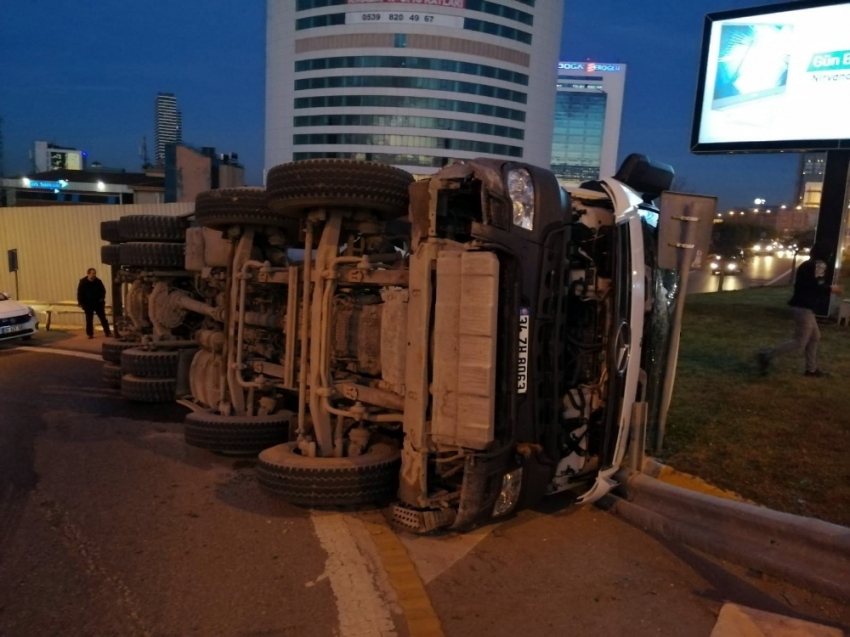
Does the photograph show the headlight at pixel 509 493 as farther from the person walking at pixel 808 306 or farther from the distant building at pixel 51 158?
the distant building at pixel 51 158

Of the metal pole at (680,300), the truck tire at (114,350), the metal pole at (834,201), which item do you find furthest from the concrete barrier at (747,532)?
the metal pole at (834,201)

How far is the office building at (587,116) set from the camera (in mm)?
124812

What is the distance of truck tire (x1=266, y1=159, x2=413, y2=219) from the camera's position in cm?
409

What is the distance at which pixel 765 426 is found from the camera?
5578mm

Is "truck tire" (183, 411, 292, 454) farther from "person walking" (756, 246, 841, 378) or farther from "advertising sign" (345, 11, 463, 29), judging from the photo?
"advertising sign" (345, 11, 463, 29)

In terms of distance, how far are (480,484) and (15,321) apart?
10890 mm

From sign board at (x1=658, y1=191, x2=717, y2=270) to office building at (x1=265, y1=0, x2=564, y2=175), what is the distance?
81220 mm

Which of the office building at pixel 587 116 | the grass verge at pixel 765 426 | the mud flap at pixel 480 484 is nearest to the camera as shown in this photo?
the mud flap at pixel 480 484

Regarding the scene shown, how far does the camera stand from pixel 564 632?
111 inches

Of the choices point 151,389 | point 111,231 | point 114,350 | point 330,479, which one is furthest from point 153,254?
point 330,479

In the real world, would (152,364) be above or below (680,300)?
below

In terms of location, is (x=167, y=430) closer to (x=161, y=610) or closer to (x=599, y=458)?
(x=161, y=610)

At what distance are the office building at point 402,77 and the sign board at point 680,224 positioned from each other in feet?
266

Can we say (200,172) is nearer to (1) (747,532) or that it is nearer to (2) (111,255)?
(2) (111,255)
